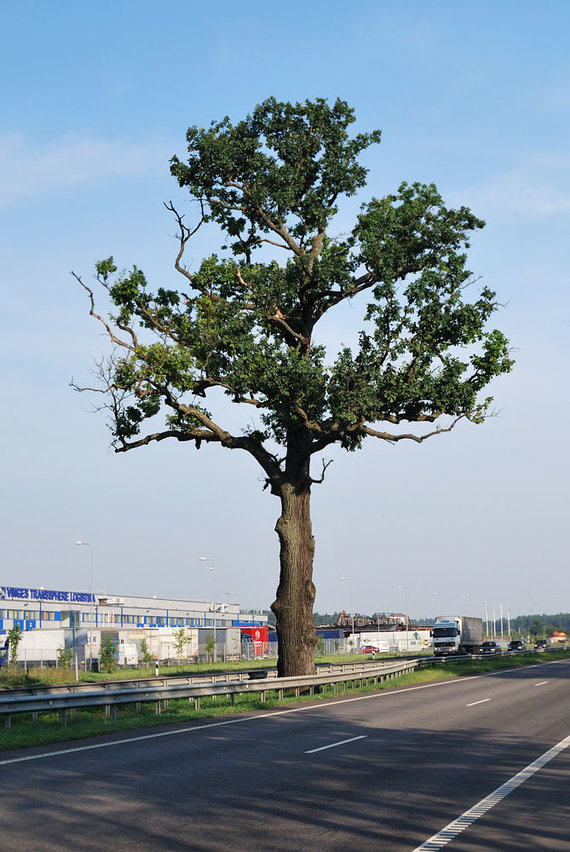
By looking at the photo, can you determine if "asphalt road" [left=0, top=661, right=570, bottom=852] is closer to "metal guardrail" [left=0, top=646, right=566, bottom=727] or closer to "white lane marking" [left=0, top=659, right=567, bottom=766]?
"white lane marking" [left=0, top=659, right=567, bottom=766]

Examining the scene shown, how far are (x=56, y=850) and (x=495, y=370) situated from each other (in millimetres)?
24390

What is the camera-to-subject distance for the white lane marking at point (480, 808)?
838 cm

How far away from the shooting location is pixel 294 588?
1193 inches

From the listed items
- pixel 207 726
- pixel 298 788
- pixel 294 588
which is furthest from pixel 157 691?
pixel 298 788

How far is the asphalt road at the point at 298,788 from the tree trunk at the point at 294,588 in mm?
10144

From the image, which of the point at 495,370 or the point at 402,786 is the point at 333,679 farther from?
the point at 402,786

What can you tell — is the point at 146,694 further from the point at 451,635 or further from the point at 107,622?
the point at 107,622

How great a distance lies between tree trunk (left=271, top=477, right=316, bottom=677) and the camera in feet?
99.2

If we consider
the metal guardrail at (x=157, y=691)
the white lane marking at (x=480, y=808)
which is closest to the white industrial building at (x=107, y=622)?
the metal guardrail at (x=157, y=691)

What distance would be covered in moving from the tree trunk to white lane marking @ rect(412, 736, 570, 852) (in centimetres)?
1612

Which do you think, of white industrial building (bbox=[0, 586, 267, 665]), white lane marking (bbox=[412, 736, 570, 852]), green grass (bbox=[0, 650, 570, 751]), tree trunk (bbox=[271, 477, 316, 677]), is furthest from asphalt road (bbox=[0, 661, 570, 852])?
white industrial building (bbox=[0, 586, 267, 665])

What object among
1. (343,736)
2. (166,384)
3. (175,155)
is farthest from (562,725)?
(175,155)

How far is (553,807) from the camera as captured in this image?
1005 cm

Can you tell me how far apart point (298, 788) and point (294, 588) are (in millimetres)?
18957
